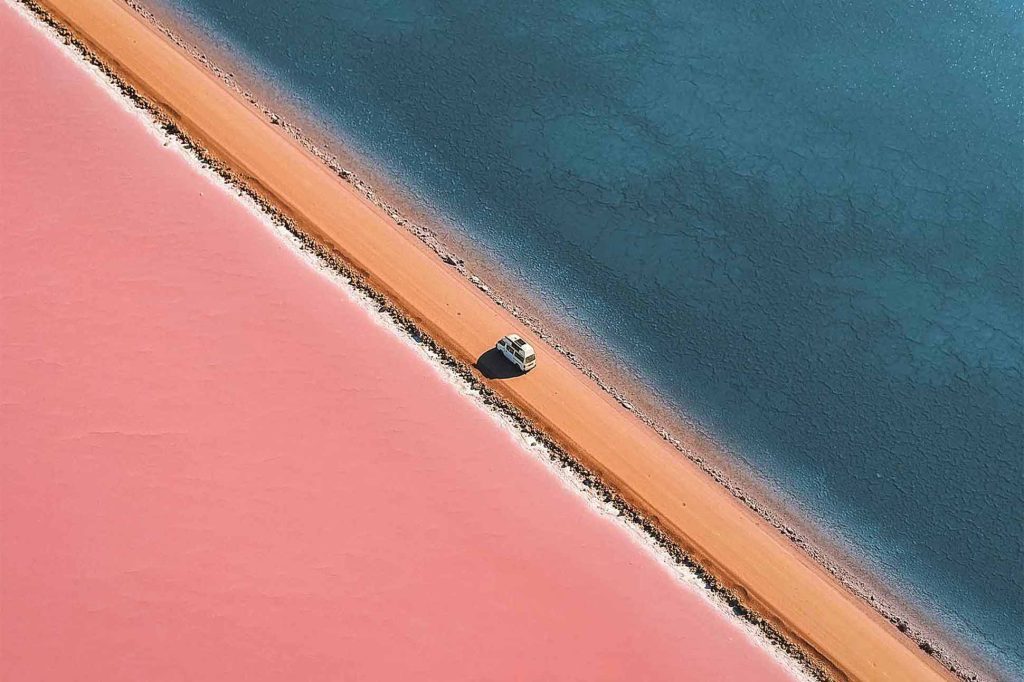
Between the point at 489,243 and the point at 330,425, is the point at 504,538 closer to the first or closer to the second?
the point at 330,425

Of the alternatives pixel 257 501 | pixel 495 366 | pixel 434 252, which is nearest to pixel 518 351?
pixel 495 366

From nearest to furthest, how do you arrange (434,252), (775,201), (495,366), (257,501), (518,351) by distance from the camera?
(257,501)
(518,351)
(495,366)
(434,252)
(775,201)

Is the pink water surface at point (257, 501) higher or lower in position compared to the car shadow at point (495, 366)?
lower

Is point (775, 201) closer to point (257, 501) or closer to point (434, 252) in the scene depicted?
point (434, 252)

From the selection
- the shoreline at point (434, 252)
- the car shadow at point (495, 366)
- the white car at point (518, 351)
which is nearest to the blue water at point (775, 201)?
the shoreline at point (434, 252)

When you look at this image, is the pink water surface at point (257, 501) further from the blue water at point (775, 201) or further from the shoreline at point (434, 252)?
the blue water at point (775, 201)

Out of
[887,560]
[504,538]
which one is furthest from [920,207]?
[504,538]
